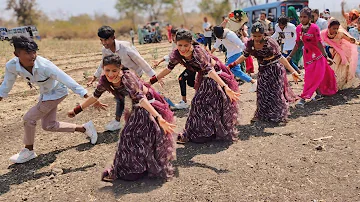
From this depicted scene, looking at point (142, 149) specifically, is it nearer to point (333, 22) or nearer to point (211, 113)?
point (211, 113)

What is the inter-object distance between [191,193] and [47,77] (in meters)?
1.99

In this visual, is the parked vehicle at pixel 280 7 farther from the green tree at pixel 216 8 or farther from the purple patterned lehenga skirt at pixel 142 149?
the green tree at pixel 216 8

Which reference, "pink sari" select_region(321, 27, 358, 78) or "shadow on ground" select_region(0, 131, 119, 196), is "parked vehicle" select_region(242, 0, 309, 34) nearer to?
"pink sari" select_region(321, 27, 358, 78)

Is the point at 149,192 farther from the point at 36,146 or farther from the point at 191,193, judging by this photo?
the point at 36,146

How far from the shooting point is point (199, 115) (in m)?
4.20

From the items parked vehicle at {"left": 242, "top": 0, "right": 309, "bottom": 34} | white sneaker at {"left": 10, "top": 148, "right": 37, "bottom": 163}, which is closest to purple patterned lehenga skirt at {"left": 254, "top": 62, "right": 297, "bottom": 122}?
white sneaker at {"left": 10, "top": 148, "right": 37, "bottom": 163}

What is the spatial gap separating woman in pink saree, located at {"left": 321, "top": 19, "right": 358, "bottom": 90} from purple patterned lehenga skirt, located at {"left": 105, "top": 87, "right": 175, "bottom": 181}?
3.93 m

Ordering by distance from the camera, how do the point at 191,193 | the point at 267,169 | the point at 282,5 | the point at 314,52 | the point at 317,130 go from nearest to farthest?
the point at 191,193 < the point at 267,169 < the point at 317,130 < the point at 314,52 < the point at 282,5

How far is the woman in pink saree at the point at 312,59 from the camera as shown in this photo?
17.6ft

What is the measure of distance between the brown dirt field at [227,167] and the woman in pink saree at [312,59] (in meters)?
0.48

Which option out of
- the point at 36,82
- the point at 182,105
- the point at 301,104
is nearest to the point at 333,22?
the point at 301,104

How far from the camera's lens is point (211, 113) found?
4.16 metres

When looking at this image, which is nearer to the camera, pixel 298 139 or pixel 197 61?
pixel 197 61

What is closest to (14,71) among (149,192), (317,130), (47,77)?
(47,77)
